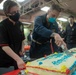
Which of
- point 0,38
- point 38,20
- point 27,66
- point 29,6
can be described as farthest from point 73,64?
point 29,6

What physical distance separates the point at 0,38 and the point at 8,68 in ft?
1.02

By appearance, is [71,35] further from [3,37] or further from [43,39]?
[3,37]

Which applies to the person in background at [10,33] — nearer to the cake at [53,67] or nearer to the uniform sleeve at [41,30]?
the uniform sleeve at [41,30]

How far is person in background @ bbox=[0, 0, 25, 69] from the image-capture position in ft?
5.12

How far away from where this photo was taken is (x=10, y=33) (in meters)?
1.66

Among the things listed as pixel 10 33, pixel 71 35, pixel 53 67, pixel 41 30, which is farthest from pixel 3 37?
pixel 71 35

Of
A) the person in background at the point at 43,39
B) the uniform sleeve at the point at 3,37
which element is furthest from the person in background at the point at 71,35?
the uniform sleeve at the point at 3,37

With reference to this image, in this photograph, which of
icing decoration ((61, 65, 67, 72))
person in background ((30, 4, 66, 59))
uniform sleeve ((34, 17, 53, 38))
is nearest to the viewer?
icing decoration ((61, 65, 67, 72))

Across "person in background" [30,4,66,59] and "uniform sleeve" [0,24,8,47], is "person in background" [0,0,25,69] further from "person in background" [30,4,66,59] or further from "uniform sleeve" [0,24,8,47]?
"person in background" [30,4,66,59]

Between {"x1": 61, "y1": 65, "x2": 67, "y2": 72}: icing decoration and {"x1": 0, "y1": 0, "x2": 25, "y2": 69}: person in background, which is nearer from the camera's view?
{"x1": 61, "y1": 65, "x2": 67, "y2": 72}: icing decoration

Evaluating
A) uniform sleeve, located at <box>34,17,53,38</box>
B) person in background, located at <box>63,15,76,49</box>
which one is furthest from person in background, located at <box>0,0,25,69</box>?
person in background, located at <box>63,15,76,49</box>

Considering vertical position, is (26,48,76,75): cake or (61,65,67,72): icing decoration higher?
(61,65,67,72): icing decoration

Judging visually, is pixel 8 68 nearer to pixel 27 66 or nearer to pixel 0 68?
pixel 0 68

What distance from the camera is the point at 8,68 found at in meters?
1.63
